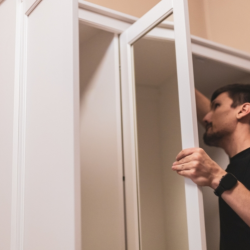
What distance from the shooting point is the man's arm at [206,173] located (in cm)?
78

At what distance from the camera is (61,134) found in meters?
0.73

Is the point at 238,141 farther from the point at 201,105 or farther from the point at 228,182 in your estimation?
the point at 228,182

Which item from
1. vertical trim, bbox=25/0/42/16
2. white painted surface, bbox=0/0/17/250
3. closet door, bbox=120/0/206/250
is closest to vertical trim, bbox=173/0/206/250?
closet door, bbox=120/0/206/250

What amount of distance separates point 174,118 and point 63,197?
43 cm

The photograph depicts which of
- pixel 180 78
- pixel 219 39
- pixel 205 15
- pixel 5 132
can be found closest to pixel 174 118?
pixel 180 78

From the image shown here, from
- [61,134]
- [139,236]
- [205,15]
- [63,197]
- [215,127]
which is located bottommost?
[139,236]

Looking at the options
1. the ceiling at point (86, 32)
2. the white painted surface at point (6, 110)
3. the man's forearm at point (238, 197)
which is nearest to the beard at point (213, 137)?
the man's forearm at point (238, 197)

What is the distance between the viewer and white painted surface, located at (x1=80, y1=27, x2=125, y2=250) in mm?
1105

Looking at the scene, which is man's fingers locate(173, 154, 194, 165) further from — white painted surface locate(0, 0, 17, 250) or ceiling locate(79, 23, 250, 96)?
white painted surface locate(0, 0, 17, 250)

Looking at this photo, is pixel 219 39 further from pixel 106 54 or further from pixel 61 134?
pixel 61 134

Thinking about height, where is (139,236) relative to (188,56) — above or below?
below

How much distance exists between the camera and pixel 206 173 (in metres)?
0.79

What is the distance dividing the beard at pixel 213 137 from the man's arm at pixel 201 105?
47 millimetres

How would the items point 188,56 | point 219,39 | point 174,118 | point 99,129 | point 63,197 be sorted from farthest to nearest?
point 219,39, point 99,129, point 174,118, point 188,56, point 63,197
